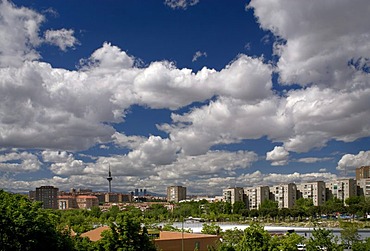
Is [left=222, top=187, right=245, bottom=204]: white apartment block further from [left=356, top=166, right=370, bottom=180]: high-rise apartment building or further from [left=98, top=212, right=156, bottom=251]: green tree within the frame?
[left=98, top=212, right=156, bottom=251]: green tree

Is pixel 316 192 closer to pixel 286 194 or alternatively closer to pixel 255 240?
pixel 286 194

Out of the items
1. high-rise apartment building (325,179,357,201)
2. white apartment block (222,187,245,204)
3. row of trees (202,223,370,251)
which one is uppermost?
row of trees (202,223,370,251)

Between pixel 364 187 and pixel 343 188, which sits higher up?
pixel 364 187

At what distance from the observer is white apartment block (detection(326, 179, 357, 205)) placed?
132000 millimetres

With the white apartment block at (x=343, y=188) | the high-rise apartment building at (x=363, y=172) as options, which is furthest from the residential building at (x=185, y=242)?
the high-rise apartment building at (x=363, y=172)

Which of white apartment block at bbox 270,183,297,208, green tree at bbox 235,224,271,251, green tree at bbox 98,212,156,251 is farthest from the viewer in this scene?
white apartment block at bbox 270,183,297,208

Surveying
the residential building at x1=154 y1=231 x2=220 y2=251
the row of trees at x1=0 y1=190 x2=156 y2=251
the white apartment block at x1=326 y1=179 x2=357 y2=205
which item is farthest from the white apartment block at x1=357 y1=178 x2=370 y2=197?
the row of trees at x1=0 y1=190 x2=156 y2=251

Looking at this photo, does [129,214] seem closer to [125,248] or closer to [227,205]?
[125,248]

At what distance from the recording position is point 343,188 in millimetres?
133875

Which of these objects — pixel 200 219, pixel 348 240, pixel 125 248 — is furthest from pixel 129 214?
pixel 200 219

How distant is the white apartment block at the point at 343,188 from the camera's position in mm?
132000

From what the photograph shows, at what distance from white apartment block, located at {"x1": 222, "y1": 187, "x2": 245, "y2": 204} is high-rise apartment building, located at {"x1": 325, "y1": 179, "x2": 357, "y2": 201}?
33.3 metres

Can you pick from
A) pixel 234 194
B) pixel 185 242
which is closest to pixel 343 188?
pixel 234 194

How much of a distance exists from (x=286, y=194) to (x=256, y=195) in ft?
41.9
